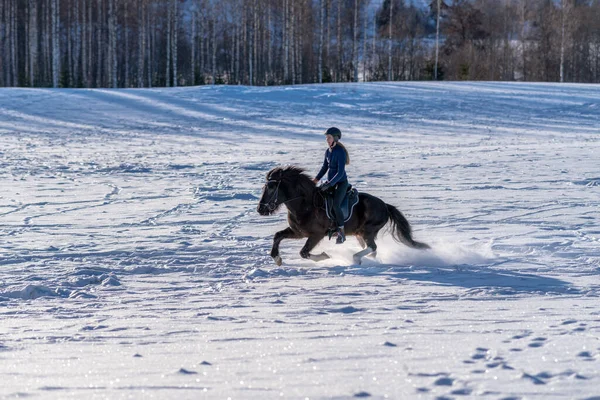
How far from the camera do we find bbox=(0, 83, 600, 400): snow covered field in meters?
5.37

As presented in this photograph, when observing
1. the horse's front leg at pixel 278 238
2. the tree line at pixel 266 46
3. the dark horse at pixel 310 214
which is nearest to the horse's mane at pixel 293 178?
the dark horse at pixel 310 214

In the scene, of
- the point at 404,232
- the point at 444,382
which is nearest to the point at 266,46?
the point at 404,232

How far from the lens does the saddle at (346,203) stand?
1068 centimetres

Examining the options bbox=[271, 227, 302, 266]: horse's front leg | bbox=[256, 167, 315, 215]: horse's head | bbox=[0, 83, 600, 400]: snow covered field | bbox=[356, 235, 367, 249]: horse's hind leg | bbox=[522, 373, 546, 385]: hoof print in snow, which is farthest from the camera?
bbox=[356, 235, 367, 249]: horse's hind leg

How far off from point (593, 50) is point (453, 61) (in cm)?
1311

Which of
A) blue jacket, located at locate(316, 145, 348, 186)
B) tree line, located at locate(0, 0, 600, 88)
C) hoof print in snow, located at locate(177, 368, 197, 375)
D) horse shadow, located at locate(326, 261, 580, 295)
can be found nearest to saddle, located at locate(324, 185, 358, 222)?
blue jacket, located at locate(316, 145, 348, 186)

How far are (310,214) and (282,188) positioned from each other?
20.8 inches

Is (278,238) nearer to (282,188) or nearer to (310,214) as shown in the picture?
(310,214)

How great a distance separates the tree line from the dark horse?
109 ft

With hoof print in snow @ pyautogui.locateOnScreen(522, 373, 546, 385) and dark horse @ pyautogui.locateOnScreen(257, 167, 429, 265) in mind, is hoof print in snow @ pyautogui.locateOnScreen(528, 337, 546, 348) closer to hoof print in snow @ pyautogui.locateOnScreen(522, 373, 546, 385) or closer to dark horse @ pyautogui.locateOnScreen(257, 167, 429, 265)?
hoof print in snow @ pyautogui.locateOnScreen(522, 373, 546, 385)

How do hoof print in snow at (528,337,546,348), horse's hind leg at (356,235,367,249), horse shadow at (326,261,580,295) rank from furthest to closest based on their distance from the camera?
1. horse's hind leg at (356,235,367,249)
2. horse shadow at (326,261,580,295)
3. hoof print in snow at (528,337,546,348)

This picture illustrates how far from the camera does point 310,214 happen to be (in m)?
10.7

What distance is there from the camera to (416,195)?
55.7 ft

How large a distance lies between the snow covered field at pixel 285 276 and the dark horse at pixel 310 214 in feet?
1.06
